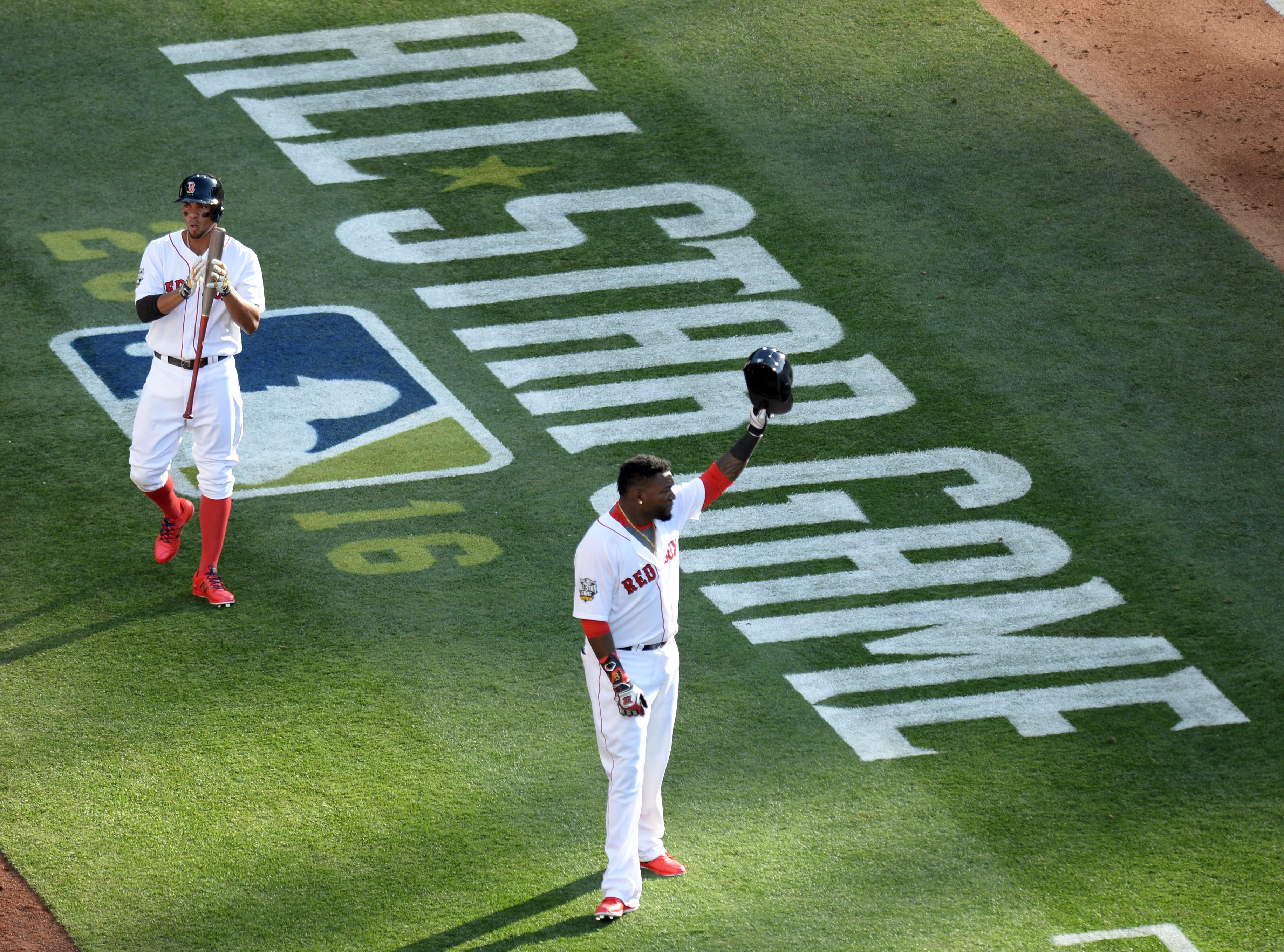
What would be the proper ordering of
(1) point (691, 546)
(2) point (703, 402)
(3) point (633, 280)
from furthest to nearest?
(3) point (633, 280) → (2) point (703, 402) → (1) point (691, 546)

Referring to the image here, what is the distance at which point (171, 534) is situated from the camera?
8703 millimetres

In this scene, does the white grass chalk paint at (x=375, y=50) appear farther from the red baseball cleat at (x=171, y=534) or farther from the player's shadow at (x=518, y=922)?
the player's shadow at (x=518, y=922)

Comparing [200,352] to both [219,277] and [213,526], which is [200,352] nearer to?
[219,277]

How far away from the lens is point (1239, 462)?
10047 mm

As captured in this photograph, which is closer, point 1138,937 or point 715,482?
point 1138,937

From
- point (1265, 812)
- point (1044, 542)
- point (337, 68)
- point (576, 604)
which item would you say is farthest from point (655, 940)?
point (337, 68)

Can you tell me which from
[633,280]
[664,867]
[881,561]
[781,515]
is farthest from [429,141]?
[664,867]

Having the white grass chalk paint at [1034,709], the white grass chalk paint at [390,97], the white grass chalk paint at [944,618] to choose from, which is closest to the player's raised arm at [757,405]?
the white grass chalk paint at [1034,709]

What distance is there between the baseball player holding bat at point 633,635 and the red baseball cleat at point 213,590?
246 cm

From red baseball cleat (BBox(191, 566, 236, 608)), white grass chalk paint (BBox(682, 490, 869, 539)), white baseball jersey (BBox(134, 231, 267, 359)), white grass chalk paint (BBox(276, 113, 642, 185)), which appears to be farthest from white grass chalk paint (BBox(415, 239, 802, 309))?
red baseball cleat (BBox(191, 566, 236, 608))

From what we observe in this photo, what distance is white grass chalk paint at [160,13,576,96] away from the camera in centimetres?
1378

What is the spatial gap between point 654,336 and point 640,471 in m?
4.78

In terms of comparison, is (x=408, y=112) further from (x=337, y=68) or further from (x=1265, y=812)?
(x=1265, y=812)

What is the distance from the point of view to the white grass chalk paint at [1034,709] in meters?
7.95
